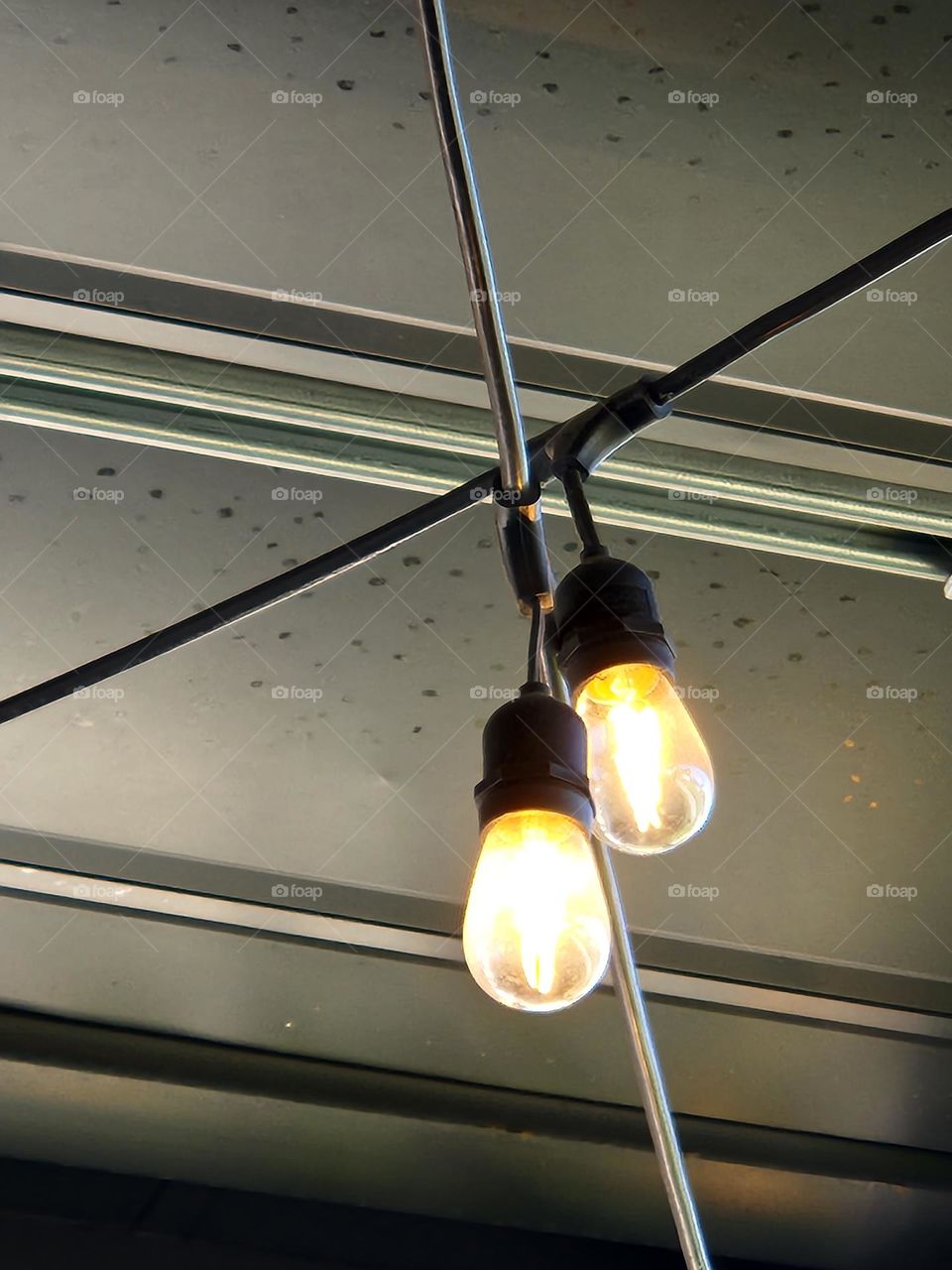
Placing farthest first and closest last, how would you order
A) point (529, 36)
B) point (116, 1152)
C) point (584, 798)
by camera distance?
point (116, 1152) → point (529, 36) → point (584, 798)

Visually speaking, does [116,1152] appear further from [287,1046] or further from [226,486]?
[226,486]

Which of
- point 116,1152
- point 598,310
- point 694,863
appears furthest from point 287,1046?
point 598,310

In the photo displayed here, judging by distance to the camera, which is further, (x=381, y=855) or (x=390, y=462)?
(x=381, y=855)

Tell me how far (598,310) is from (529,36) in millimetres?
244

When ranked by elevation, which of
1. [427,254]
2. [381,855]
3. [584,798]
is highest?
[427,254]

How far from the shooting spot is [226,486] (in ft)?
3.88
